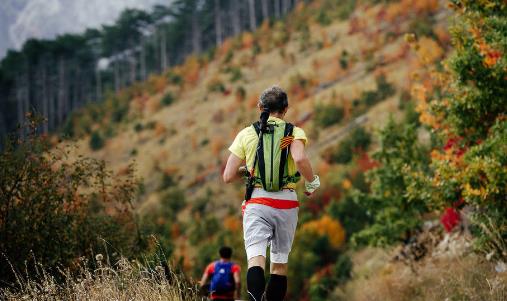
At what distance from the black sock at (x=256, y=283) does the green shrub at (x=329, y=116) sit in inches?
1015

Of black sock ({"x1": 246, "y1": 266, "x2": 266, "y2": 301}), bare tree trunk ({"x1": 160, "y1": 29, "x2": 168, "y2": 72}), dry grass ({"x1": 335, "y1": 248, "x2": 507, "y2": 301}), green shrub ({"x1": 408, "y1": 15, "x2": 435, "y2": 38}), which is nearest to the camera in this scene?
black sock ({"x1": 246, "y1": 266, "x2": 266, "y2": 301})

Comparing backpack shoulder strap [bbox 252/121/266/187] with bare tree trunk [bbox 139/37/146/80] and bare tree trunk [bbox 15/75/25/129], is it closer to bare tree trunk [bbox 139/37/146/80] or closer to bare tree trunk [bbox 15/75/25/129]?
bare tree trunk [bbox 139/37/146/80]

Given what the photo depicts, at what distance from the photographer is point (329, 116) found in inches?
1174

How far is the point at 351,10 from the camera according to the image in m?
45.5

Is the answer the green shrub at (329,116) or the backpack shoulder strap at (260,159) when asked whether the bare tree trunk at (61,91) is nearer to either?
the green shrub at (329,116)

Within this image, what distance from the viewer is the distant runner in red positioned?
290 inches

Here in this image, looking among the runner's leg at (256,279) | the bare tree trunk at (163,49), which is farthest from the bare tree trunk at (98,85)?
the runner's leg at (256,279)

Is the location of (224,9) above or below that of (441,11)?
above

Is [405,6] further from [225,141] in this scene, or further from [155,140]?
[155,140]

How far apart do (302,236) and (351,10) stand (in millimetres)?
31089

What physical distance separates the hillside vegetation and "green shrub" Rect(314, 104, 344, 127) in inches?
4.7

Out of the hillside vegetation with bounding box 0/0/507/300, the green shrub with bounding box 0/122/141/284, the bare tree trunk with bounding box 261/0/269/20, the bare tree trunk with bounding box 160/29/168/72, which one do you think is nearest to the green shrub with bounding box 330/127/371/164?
the hillside vegetation with bounding box 0/0/507/300

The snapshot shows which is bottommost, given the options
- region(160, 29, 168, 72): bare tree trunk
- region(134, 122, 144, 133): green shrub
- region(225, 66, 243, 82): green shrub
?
region(134, 122, 144, 133): green shrub

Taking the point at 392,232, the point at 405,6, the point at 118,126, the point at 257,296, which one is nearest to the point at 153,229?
the point at 257,296
